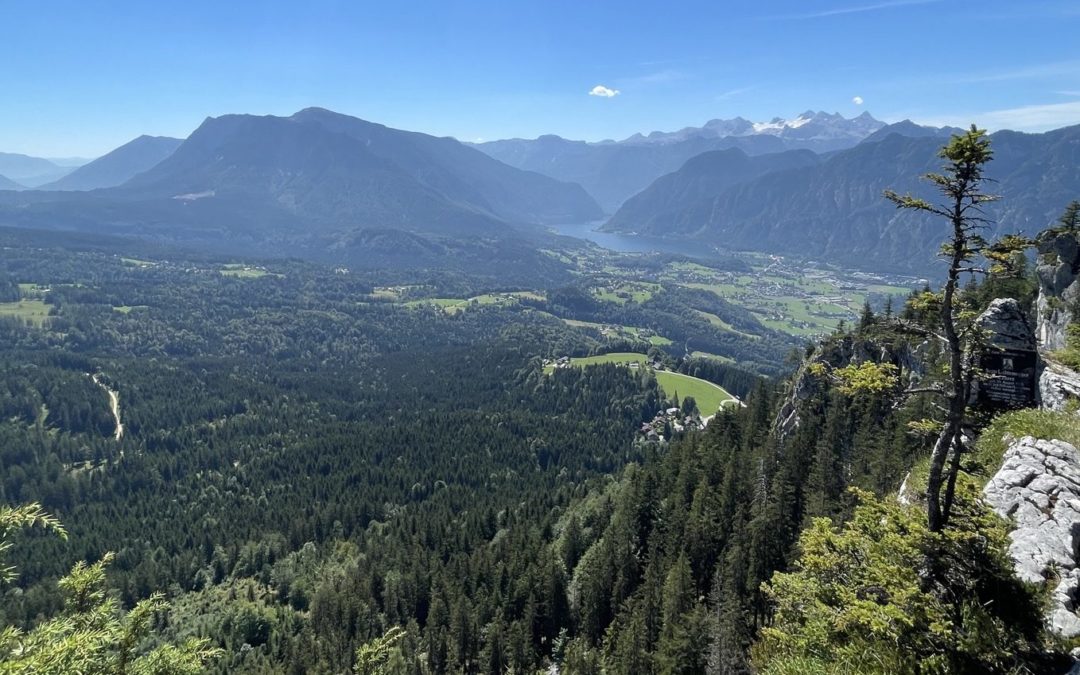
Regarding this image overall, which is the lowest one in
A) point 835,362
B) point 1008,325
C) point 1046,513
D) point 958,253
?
point 835,362

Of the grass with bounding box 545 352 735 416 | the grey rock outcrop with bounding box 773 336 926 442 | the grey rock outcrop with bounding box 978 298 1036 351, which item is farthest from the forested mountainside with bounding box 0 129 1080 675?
the grass with bounding box 545 352 735 416

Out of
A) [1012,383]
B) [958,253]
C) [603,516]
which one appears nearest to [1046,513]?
[958,253]

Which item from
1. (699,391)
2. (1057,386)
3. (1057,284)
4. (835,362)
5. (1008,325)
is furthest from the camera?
(699,391)

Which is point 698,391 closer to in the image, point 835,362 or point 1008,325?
point 835,362

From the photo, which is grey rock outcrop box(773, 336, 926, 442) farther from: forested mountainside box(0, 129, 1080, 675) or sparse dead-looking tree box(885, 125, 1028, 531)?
sparse dead-looking tree box(885, 125, 1028, 531)

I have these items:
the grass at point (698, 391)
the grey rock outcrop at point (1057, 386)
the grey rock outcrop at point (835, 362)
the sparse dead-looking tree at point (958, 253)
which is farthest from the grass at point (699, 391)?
the sparse dead-looking tree at point (958, 253)
